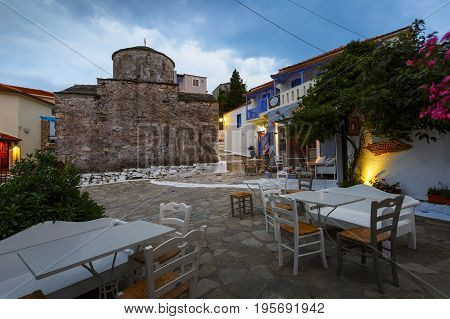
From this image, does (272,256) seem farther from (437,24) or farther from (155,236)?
(437,24)

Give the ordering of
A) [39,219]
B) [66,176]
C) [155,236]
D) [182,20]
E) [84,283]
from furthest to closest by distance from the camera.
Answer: [182,20], [66,176], [39,219], [84,283], [155,236]

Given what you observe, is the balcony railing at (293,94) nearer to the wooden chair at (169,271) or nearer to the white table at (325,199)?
the white table at (325,199)

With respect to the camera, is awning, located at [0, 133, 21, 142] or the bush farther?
awning, located at [0, 133, 21, 142]

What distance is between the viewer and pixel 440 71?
12.3 ft

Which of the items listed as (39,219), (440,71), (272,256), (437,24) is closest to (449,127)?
(440,71)

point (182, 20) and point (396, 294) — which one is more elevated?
point (182, 20)

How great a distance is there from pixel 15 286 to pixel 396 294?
352cm

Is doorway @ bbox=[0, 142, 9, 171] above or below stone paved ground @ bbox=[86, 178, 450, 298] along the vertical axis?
above

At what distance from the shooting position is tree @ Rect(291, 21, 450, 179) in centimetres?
460

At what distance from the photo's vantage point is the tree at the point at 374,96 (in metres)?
4.60

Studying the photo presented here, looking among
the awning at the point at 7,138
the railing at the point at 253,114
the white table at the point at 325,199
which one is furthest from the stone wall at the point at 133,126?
the white table at the point at 325,199

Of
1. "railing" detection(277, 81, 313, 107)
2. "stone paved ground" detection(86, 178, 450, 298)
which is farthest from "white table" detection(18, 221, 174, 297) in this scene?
"railing" detection(277, 81, 313, 107)

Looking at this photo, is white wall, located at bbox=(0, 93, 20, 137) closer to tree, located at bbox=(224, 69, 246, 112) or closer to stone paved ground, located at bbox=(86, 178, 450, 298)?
tree, located at bbox=(224, 69, 246, 112)

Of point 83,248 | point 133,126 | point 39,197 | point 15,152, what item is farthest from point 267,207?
point 15,152
